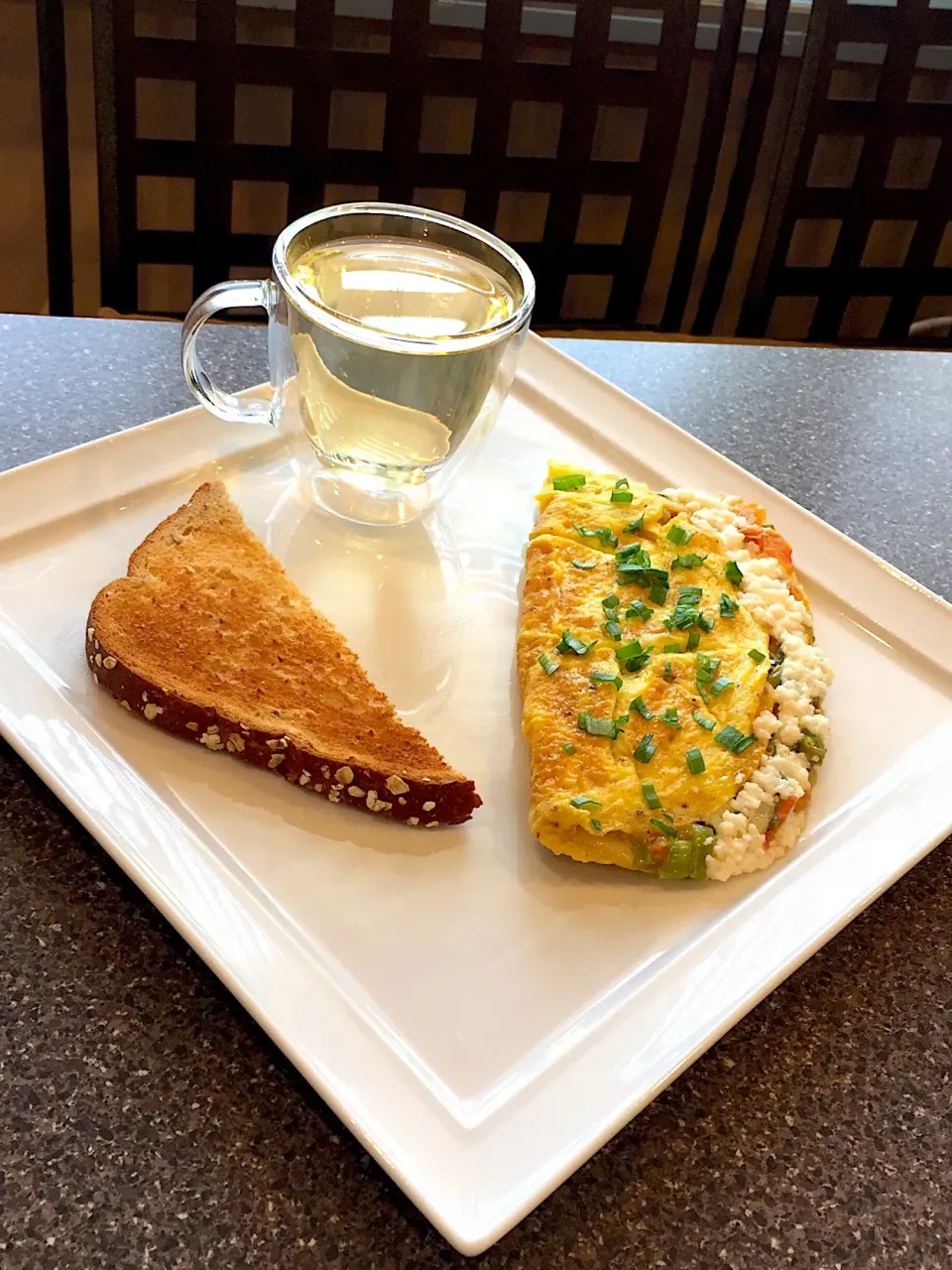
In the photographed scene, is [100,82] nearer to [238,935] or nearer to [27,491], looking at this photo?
[27,491]

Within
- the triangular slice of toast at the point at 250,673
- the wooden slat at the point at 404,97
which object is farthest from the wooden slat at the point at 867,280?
the triangular slice of toast at the point at 250,673

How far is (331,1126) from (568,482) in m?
0.58

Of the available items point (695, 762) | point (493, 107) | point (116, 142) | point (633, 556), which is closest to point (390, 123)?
point (493, 107)

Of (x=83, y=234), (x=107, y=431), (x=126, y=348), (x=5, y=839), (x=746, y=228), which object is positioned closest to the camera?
(x=5, y=839)

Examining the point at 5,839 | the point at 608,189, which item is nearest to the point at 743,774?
the point at 5,839

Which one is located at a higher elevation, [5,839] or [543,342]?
[543,342]

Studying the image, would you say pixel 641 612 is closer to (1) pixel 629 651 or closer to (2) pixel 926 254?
(1) pixel 629 651

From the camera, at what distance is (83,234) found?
217 cm

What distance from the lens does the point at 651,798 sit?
2.42ft

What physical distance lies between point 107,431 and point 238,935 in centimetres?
60

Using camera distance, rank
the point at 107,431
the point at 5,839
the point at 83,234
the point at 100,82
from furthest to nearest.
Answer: the point at 83,234 < the point at 100,82 < the point at 107,431 < the point at 5,839

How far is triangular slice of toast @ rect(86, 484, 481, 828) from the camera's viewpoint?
74 cm

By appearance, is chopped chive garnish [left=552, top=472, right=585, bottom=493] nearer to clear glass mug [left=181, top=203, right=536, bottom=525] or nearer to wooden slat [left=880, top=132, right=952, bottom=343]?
clear glass mug [left=181, top=203, right=536, bottom=525]

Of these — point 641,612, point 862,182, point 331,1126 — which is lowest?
point 331,1126
